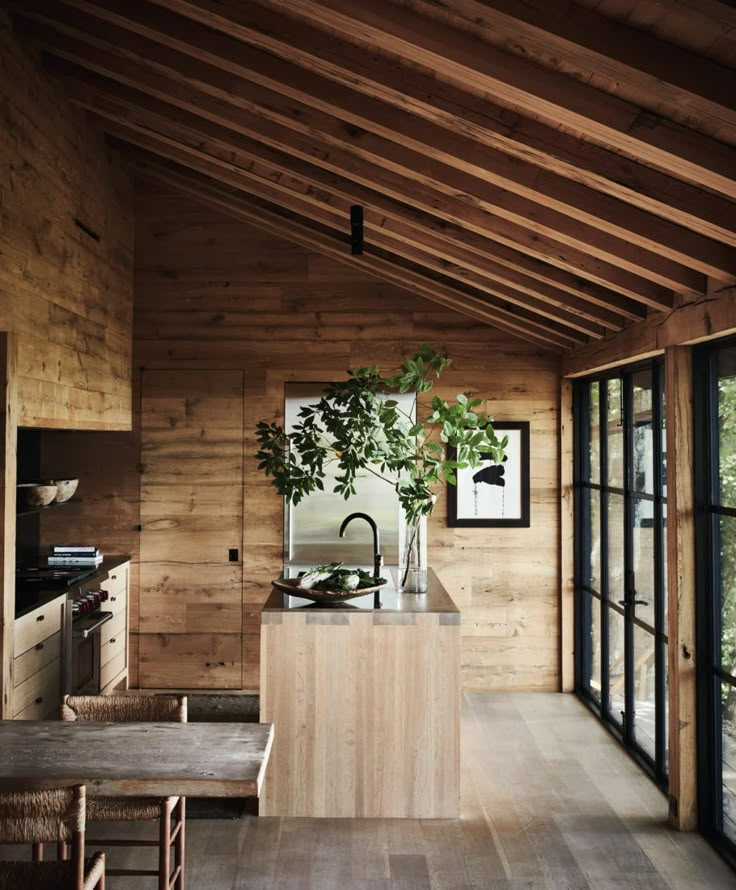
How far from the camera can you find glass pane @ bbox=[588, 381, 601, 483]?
18.3 ft

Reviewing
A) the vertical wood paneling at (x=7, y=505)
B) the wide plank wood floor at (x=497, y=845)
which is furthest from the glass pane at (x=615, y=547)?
the vertical wood paneling at (x=7, y=505)

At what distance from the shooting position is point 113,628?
5.53 meters

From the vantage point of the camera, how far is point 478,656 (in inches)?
239

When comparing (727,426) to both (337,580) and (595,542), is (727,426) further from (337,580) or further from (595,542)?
(595,542)

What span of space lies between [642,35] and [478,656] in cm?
479

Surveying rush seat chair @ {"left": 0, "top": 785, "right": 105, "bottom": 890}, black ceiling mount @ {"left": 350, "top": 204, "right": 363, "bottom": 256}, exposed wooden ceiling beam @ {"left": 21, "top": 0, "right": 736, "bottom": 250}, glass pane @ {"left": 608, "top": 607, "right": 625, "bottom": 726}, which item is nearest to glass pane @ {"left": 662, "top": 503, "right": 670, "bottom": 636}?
glass pane @ {"left": 608, "top": 607, "right": 625, "bottom": 726}

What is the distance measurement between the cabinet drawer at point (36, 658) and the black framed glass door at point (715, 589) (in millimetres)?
3196

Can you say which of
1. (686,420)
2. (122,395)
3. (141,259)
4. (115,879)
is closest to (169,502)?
(122,395)

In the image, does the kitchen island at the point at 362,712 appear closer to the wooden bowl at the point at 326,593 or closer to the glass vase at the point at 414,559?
the wooden bowl at the point at 326,593

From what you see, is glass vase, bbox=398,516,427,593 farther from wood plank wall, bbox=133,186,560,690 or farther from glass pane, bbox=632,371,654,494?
wood plank wall, bbox=133,186,560,690

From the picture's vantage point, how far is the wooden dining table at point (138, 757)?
2383 millimetres

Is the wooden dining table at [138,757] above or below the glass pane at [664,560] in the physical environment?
below

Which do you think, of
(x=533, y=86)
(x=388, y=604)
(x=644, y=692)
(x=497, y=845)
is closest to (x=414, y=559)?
(x=388, y=604)

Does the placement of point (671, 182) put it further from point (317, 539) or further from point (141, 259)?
point (141, 259)
